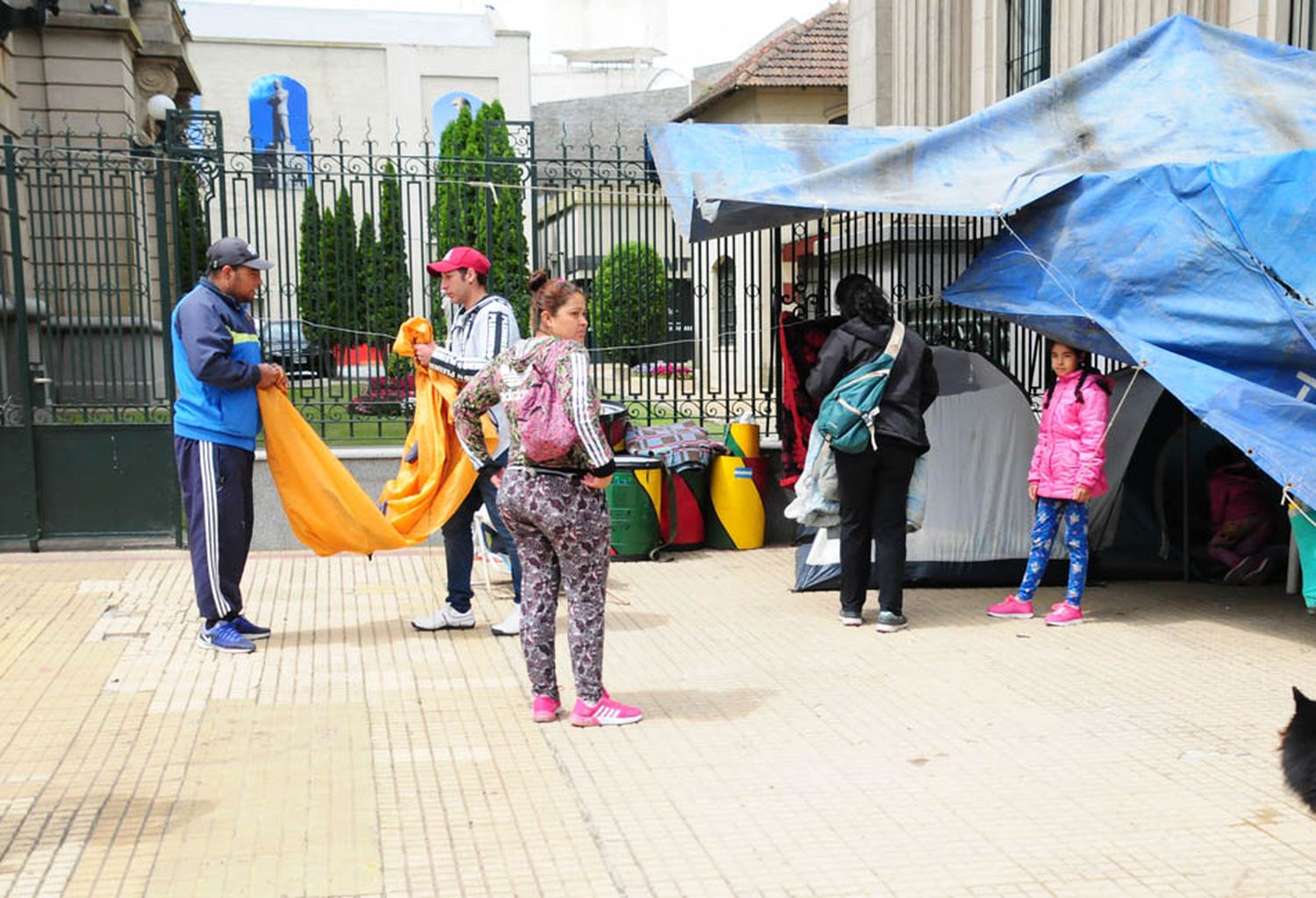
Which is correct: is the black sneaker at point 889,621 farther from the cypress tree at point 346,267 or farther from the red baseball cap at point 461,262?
the cypress tree at point 346,267

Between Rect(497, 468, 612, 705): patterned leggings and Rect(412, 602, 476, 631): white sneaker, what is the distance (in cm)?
A: 200

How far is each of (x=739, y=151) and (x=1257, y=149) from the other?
2915mm

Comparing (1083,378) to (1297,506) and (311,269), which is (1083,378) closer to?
(1297,506)

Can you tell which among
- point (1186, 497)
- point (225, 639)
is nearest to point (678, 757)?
point (225, 639)

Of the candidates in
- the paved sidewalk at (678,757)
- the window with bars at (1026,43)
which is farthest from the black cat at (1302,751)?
the window with bars at (1026,43)

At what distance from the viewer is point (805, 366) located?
364 inches

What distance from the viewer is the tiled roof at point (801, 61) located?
92.2ft

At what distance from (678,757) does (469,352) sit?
2.78m

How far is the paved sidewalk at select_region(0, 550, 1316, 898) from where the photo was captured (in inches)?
167

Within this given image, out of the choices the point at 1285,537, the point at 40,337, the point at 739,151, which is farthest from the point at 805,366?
the point at 40,337

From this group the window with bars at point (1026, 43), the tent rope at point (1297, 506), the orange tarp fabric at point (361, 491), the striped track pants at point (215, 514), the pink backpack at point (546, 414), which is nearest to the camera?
the pink backpack at point (546, 414)

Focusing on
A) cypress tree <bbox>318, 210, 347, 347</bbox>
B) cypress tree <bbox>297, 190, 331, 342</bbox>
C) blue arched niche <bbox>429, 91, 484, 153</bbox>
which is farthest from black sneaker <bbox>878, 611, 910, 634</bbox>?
blue arched niche <bbox>429, 91, 484, 153</bbox>

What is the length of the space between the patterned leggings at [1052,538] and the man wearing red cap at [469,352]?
2.92 meters

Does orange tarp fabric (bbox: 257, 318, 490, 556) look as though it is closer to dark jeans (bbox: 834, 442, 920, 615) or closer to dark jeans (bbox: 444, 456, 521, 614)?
dark jeans (bbox: 444, 456, 521, 614)
